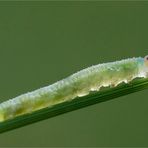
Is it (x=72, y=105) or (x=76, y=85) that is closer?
(x=72, y=105)

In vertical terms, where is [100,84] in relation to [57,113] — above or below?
above

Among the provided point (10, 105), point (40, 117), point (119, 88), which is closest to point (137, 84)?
point (119, 88)

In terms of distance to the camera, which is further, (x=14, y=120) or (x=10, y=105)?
(x=10, y=105)

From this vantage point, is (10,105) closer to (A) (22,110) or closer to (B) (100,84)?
(A) (22,110)

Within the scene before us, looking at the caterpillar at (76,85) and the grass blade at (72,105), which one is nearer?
the grass blade at (72,105)

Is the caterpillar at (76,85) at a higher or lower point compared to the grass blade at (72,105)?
higher
